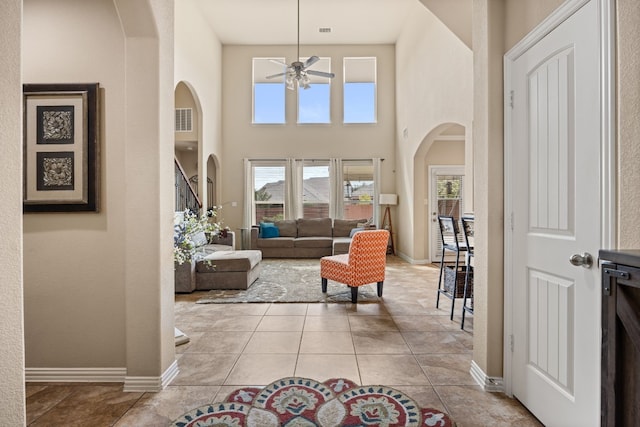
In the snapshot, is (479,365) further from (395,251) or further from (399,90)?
(399,90)

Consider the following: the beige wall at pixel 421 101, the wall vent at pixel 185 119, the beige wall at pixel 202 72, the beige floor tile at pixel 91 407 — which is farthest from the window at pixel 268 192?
the beige floor tile at pixel 91 407

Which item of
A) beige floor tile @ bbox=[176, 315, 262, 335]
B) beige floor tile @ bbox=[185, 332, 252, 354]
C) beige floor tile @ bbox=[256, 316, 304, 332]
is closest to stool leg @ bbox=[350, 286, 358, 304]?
beige floor tile @ bbox=[256, 316, 304, 332]

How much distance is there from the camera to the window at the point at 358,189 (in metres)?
9.05

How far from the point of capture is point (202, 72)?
7500 mm

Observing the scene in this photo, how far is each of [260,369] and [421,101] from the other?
5789 mm

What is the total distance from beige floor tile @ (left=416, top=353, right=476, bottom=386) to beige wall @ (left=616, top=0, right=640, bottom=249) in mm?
1399

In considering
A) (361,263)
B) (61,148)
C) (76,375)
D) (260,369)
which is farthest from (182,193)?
(260,369)

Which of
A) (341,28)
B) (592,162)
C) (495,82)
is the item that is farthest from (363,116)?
(592,162)

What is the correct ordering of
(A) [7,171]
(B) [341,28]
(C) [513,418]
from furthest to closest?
(B) [341,28]
(C) [513,418]
(A) [7,171]

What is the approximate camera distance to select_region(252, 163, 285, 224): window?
29.9ft

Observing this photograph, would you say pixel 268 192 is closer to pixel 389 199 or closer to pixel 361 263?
pixel 389 199

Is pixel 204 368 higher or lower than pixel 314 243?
lower

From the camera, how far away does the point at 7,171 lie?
106 centimetres

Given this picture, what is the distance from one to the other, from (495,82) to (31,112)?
2.92 m
